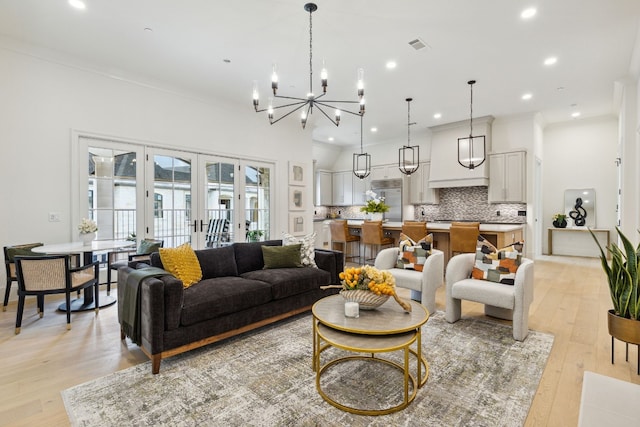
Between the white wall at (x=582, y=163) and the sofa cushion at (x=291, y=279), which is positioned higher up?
the white wall at (x=582, y=163)

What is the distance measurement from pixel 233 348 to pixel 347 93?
4.42 metres

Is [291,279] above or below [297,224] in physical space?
below

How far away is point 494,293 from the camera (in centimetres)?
300

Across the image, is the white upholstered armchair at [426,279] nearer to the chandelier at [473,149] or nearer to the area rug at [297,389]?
the area rug at [297,389]

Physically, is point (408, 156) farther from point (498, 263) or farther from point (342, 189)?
point (498, 263)

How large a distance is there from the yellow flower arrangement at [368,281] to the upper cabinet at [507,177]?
220 inches

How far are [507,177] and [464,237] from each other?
2.71 meters

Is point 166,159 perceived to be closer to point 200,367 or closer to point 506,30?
point 200,367

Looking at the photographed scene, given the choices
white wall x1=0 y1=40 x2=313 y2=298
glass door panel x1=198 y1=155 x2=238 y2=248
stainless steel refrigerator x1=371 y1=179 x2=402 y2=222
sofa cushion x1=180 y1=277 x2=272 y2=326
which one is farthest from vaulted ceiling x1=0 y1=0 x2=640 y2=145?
stainless steel refrigerator x1=371 y1=179 x2=402 y2=222

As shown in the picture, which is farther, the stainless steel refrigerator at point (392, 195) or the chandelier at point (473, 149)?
the stainless steel refrigerator at point (392, 195)

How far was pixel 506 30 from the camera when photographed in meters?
3.52

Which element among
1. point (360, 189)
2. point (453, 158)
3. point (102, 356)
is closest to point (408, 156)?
point (453, 158)

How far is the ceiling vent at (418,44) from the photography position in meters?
3.76

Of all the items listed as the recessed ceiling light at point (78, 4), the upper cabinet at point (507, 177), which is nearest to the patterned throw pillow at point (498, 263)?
the upper cabinet at point (507, 177)
